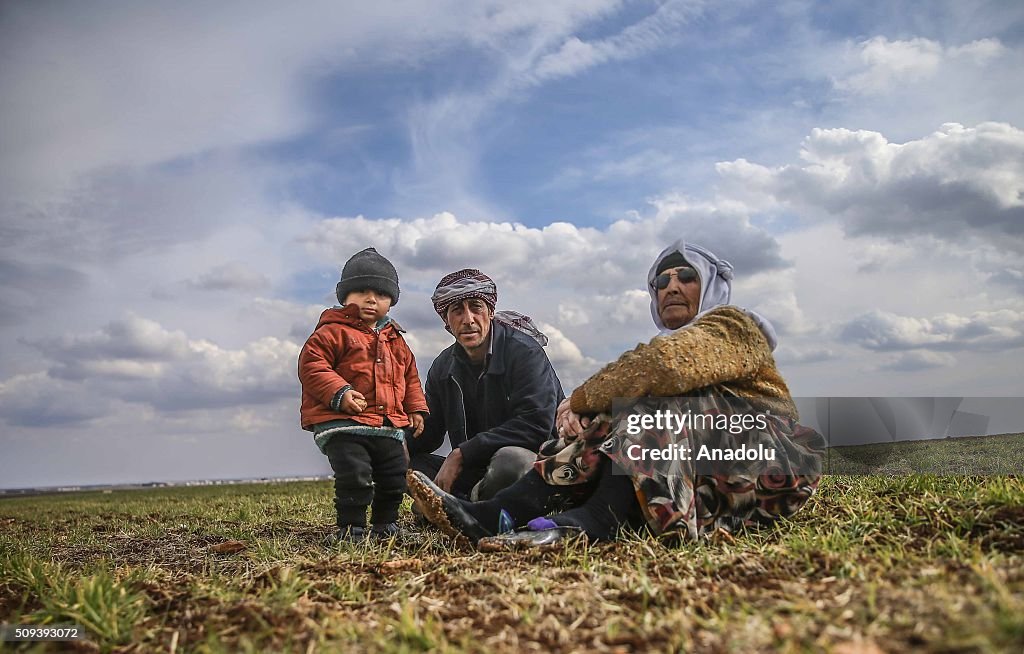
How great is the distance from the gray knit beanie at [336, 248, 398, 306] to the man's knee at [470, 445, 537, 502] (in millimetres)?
1396

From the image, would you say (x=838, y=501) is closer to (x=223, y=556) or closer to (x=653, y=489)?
(x=653, y=489)

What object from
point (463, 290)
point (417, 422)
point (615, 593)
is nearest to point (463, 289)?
point (463, 290)

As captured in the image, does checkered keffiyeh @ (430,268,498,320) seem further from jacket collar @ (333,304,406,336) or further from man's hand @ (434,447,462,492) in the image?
man's hand @ (434,447,462,492)

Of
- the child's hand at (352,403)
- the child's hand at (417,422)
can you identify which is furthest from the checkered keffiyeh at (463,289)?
the child's hand at (352,403)

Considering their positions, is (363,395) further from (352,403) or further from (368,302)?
(368,302)

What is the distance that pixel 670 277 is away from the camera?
4.87m

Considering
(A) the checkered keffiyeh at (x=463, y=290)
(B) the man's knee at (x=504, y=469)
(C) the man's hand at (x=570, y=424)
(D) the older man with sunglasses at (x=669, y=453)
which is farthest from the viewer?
(A) the checkered keffiyeh at (x=463, y=290)

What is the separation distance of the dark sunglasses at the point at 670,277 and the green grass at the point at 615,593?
5.00ft

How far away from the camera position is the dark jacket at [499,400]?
18.5 ft

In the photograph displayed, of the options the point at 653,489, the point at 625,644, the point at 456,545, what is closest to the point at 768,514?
the point at 653,489

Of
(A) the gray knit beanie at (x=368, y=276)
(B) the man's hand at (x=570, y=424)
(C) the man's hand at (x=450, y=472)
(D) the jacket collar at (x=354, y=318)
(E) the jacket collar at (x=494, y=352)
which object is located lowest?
(C) the man's hand at (x=450, y=472)

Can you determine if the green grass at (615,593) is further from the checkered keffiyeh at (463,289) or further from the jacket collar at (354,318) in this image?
the checkered keffiyeh at (463,289)

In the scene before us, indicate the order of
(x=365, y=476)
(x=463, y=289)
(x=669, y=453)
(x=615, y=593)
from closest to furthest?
(x=615, y=593), (x=669, y=453), (x=365, y=476), (x=463, y=289)

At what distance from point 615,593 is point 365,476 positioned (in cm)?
264
